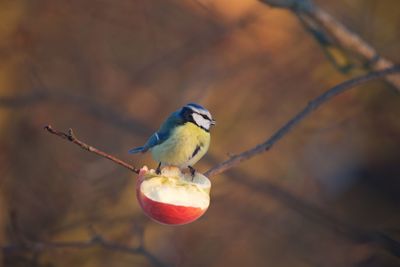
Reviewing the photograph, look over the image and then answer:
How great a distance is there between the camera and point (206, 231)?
333 centimetres

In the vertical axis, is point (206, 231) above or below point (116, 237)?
above

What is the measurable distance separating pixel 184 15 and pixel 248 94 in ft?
2.17

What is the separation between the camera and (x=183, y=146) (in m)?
1.47

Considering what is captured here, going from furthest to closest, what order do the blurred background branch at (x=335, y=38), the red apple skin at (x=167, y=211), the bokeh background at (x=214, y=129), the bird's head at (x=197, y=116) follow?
the bokeh background at (x=214, y=129) < the blurred background branch at (x=335, y=38) < the bird's head at (x=197, y=116) < the red apple skin at (x=167, y=211)

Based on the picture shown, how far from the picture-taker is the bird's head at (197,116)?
1.44m

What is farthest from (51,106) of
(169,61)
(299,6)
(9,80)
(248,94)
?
(299,6)

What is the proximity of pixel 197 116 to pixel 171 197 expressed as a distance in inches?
11.8

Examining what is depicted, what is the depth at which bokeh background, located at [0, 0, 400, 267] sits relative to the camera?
320 centimetres

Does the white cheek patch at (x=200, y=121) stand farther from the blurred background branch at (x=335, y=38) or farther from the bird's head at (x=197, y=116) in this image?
the blurred background branch at (x=335, y=38)

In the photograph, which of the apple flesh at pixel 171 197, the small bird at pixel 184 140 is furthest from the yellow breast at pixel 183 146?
the apple flesh at pixel 171 197

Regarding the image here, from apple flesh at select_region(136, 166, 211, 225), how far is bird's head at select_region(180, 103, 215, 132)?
180 millimetres

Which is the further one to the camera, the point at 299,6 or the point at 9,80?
the point at 9,80

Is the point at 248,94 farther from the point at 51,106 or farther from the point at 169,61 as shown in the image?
the point at 51,106

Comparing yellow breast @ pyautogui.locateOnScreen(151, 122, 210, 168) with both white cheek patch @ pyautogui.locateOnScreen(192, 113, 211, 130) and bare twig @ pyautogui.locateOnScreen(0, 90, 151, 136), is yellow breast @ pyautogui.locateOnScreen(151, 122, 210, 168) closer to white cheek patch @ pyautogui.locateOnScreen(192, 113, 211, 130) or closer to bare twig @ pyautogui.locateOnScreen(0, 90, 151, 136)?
white cheek patch @ pyautogui.locateOnScreen(192, 113, 211, 130)
